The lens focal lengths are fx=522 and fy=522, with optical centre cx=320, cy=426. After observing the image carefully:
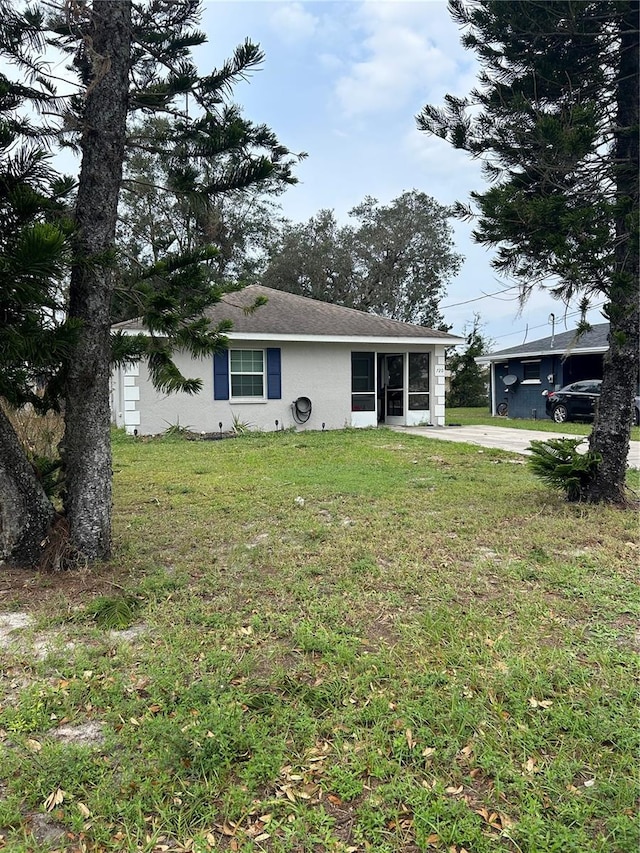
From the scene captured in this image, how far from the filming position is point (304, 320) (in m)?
12.7

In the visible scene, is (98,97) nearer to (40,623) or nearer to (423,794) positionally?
(40,623)

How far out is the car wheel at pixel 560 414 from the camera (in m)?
15.3

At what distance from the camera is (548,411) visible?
16.7 meters

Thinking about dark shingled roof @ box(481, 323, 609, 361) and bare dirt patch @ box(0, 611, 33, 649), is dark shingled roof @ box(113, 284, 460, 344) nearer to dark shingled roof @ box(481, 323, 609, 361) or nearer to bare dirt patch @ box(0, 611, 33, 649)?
dark shingled roof @ box(481, 323, 609, 361)

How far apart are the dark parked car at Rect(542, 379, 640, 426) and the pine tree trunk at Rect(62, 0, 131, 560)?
13913 mm

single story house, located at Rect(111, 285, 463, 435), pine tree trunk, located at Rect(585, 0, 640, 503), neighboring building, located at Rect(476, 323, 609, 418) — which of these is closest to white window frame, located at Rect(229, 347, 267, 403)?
single story house, located at Rect(111, 285, 463, 435)

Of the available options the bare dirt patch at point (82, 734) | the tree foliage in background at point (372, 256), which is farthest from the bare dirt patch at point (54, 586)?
the tree foliage in background at point (372, 256)

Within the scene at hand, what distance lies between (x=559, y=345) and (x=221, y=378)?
11945mm

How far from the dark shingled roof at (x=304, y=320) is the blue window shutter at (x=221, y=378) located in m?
0.80

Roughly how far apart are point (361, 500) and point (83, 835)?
13.6 feet

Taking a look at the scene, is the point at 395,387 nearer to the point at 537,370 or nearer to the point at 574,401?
the point at 574,401

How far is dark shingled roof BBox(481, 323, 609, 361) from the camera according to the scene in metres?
16.1

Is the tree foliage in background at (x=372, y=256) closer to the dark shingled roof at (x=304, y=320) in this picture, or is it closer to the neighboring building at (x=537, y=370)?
the neighboring building at (x=537, y=370)

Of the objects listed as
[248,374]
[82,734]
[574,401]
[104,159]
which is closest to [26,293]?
[104,159]
